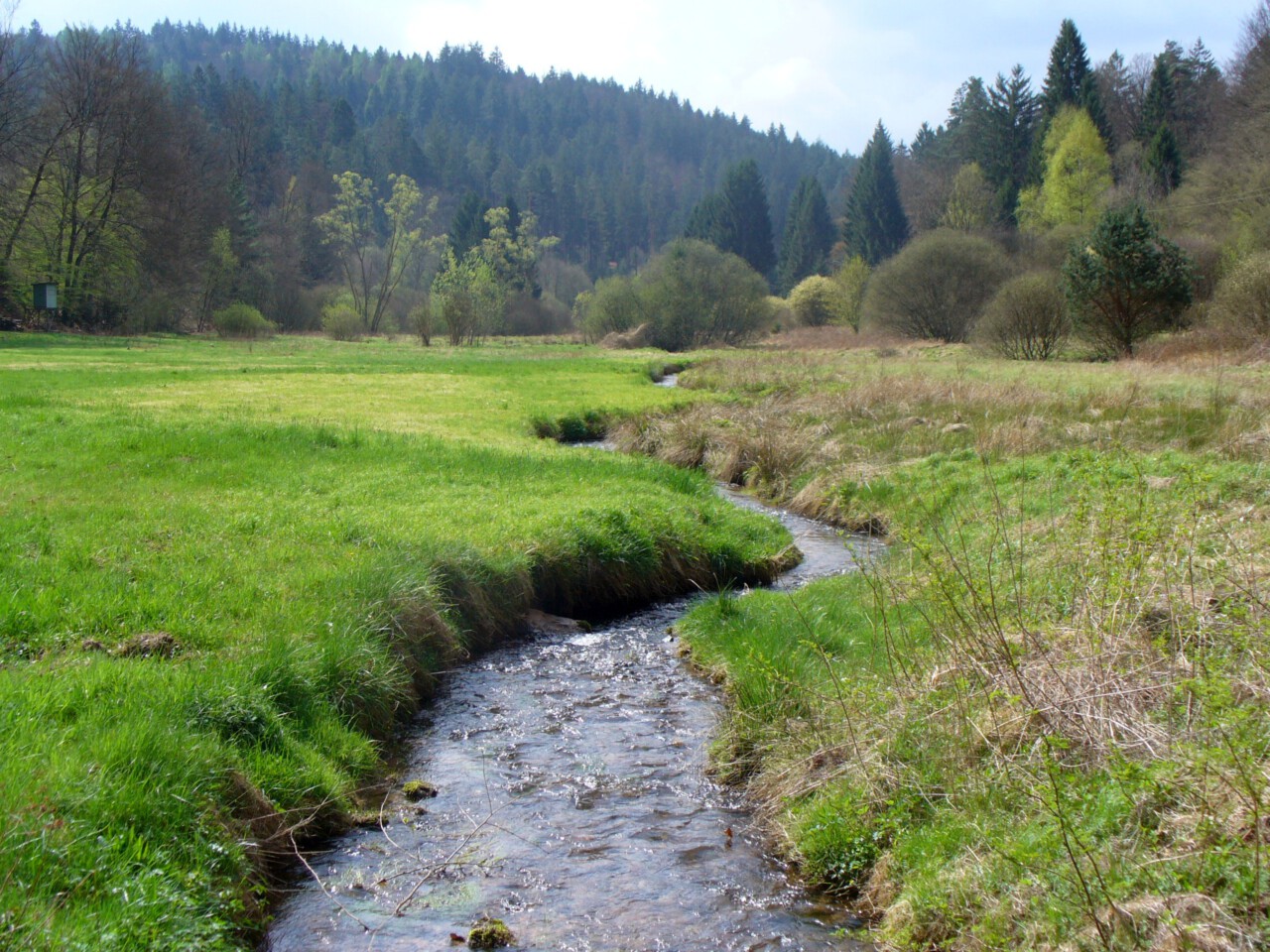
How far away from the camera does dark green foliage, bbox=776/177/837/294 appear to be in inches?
4336

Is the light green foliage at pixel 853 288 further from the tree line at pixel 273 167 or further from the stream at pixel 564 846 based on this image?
the stream at pixel 564 846

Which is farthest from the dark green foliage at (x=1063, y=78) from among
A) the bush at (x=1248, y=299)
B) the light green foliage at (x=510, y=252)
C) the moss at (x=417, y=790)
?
the moss at (x=417, y=790)

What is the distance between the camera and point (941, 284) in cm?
4775

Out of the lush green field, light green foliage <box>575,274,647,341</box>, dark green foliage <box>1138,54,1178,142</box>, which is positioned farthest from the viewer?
light green foliage <box>575,274,647,341</box>

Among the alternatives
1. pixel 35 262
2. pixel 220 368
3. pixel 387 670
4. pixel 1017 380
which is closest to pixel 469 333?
pixel 35 262

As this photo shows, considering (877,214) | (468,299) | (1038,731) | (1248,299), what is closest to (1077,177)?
(1248,299)

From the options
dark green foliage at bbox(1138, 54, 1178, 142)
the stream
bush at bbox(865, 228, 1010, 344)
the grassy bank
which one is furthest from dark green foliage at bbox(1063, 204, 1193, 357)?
dark green foliage at bbox(1138, 54, 1178, 142)

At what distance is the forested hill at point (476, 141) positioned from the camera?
4176 inches

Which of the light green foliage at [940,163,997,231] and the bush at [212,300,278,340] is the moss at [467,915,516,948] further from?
the light green foliage at [940,163,997,231]

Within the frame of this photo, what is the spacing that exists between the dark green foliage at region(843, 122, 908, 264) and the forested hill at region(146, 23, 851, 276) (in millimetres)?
41893

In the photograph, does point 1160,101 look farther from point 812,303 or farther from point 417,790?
point 417,790

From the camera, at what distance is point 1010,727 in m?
5.21

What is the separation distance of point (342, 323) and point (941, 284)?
120ft

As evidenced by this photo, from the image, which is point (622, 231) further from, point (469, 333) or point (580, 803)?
point (580, 803)
